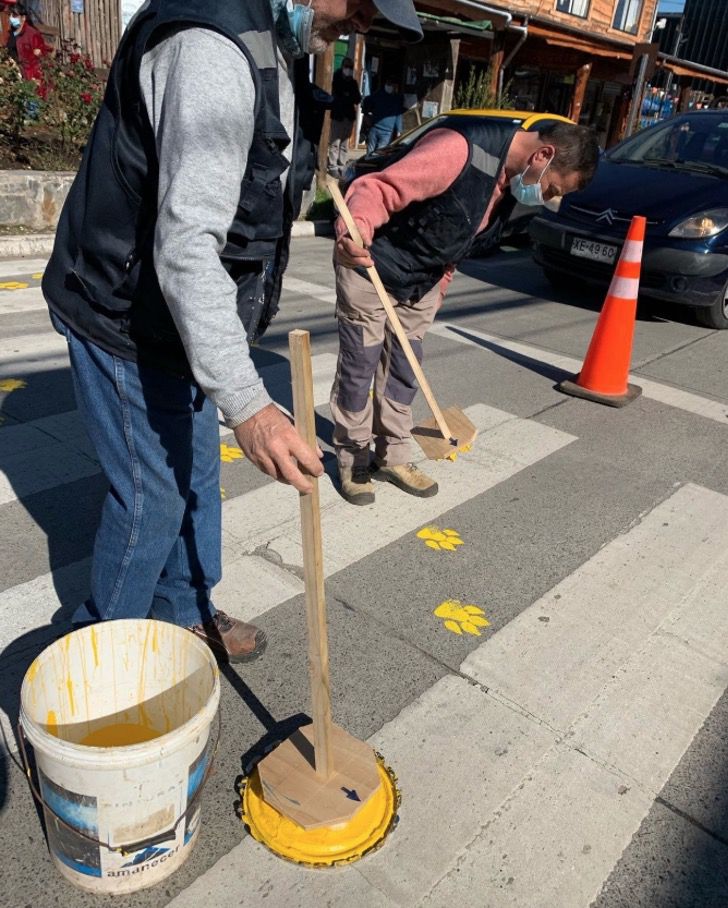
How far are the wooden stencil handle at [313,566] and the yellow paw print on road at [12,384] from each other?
3158 mm

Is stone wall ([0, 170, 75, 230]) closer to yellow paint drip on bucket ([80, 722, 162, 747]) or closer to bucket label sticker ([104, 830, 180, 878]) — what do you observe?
yellow paint drip on bucket ([80, 722, 162, 747])

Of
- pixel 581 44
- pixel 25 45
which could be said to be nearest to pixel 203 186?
pixel 25 45

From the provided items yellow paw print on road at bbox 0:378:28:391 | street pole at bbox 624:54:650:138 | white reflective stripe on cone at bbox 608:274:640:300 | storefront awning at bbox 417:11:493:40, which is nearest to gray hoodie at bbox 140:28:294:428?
yellow paw print on road at bbox 0:378:28:391

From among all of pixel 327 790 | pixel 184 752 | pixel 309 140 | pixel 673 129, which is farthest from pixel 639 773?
pixel 673 129

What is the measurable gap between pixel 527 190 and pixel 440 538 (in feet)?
4.66

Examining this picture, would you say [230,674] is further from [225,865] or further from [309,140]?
[309,140]

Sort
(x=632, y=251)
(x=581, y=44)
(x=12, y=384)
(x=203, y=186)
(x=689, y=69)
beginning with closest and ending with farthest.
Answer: (x=203, y=186), (x=12, y=384), (x=632, y=251), (x=581, y=44), (x=689, y=69)

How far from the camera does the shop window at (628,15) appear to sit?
23.1 metres

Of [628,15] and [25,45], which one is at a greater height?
[628,15]

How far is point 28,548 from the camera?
2953 mm

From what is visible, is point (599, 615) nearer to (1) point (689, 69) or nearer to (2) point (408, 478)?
(2) point (408, 478)

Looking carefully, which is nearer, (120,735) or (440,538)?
(120,735)

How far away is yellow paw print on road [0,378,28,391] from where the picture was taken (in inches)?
170

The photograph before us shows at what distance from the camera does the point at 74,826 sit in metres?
1.58
